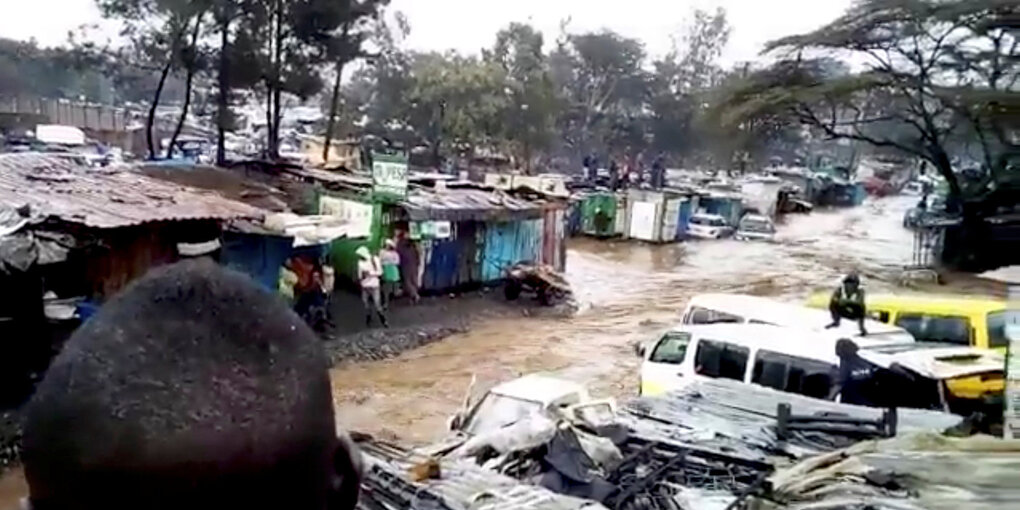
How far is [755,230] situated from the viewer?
3753cm

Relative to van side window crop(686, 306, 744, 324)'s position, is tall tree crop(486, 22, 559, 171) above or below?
above

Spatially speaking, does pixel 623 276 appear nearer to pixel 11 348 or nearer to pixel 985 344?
pixel 985 344

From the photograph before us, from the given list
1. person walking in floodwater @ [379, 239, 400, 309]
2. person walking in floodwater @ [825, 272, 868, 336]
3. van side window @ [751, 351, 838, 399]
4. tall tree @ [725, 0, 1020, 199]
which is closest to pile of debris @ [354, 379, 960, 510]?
van side window @ [751, 351, 838, 399]

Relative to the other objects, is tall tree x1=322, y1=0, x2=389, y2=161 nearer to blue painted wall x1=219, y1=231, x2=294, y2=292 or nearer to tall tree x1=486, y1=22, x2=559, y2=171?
blue painted wall x1=219, y1=231, x2=294, y2=292

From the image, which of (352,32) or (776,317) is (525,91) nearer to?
(352,32)

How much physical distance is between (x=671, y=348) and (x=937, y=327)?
364 cm

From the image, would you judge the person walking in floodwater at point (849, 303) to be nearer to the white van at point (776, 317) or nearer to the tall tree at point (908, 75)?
the white van at point (776, 317)

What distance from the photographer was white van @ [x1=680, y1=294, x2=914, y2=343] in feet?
36.1

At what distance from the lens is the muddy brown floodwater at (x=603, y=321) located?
46.4 ft

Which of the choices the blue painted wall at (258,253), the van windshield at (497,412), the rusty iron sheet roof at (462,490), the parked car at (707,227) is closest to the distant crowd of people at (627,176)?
the parked car at (707,227)

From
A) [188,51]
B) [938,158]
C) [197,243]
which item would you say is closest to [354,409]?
[197,243]

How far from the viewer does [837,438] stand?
7.56m

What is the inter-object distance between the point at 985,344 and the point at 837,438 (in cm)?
530

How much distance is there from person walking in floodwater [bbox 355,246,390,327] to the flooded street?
4.45 feet
